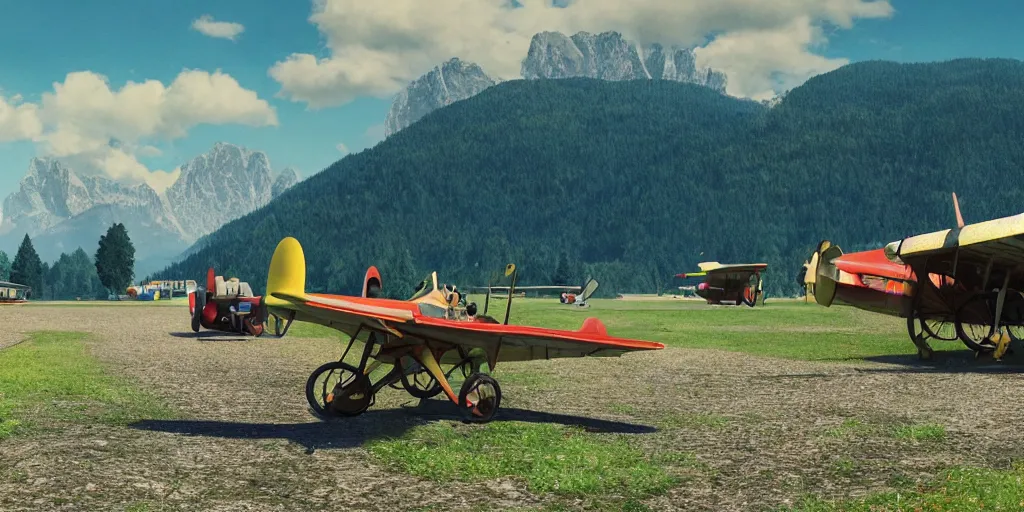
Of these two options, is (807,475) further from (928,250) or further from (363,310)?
(928,250)

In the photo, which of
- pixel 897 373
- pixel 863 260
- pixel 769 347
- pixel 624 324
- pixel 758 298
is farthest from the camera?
pixel 758 298

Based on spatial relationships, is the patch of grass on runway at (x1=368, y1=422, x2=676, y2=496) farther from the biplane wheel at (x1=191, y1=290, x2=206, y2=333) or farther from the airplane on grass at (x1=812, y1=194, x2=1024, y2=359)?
the biplane wheel at (x1=191, y1=290, x2=206, y2=333)

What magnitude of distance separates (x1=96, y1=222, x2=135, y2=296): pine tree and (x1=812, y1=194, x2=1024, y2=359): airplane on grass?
17238 cm

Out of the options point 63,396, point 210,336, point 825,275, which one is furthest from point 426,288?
point 210,336

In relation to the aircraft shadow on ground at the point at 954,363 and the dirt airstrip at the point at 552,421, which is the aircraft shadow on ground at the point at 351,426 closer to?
the dirt airstrip at the point at 552,421

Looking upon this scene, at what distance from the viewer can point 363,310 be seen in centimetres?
1202

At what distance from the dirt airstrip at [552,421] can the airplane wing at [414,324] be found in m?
1.43

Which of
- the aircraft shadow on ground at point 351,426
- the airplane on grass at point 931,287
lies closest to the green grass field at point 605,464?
the aircraft shadow on ground at point 351,426

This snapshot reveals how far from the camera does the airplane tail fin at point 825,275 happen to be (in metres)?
24.8

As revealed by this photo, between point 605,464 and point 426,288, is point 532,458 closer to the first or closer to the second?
point 605,464

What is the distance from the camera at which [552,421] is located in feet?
47.6

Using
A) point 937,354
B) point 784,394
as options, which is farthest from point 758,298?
point 784,394

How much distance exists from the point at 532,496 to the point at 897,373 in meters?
16.0

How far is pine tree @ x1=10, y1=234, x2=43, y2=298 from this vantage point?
181500mm
